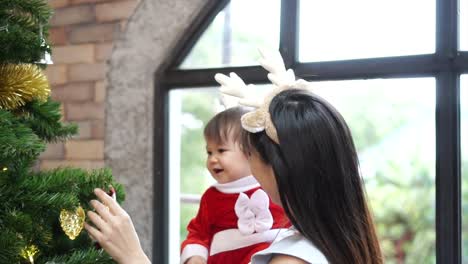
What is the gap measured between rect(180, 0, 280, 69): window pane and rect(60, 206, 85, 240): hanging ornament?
1.12 metres

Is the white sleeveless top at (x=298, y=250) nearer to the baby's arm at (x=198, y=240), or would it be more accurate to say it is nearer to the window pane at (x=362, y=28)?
the baby's arm at (x=198, y=240)

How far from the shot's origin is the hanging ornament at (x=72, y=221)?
124cm

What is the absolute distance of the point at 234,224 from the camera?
1813 millimetres

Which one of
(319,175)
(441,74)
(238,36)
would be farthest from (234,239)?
(238,36)

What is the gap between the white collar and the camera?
180 centimetres

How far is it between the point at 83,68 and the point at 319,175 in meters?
1.55

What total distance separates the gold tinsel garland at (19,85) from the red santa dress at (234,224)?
2.14ft

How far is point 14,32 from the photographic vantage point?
1.28 metres

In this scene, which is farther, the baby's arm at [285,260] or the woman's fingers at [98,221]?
the woman's fingers at [98,221]

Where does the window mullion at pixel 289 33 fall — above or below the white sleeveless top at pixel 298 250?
above

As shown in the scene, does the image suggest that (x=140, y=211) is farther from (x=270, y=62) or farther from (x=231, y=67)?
(x=270, y=62)

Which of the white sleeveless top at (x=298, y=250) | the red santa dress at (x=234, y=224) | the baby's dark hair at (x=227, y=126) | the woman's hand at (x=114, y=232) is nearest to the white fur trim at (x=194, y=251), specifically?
the red santa dress at (x=234, y=224)

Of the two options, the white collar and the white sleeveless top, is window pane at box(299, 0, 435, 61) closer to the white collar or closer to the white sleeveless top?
the white collar

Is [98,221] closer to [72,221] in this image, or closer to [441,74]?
[72,221]
